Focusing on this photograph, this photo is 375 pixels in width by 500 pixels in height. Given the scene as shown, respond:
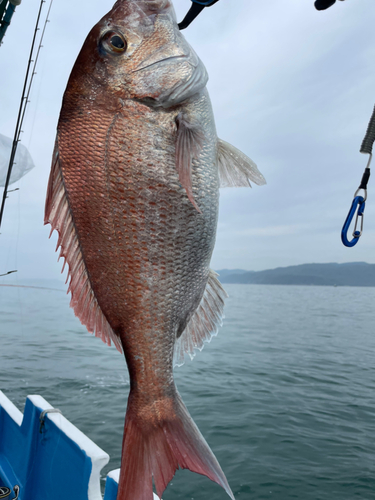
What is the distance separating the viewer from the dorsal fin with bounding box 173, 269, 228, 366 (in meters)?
1.28

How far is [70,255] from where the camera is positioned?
1.12m

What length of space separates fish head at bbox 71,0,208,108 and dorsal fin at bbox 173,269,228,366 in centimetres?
62

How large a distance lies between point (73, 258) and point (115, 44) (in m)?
A: 0.66

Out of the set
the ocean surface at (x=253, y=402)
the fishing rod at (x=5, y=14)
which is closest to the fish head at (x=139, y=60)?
the fishing rod at (x=5, y=14)

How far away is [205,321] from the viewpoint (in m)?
1.32

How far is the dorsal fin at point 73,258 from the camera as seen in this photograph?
1081 millimetres

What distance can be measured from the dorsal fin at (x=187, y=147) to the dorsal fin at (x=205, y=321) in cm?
42

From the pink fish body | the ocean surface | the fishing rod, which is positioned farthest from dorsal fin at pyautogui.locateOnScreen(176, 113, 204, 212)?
the ocean surface

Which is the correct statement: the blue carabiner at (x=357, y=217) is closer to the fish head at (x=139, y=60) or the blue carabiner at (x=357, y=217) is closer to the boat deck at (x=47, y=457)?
the fish head at (x=139, y=60)

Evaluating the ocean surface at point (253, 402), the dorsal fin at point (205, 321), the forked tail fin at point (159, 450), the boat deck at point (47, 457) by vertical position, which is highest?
the dorsal fin at point (205, 321)

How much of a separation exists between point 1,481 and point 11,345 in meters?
12.2

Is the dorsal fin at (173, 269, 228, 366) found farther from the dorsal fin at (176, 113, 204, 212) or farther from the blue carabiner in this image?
the blue carabiner

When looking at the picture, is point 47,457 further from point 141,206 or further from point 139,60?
point 139,60

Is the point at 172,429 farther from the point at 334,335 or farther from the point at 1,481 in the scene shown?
the point at 334,335
